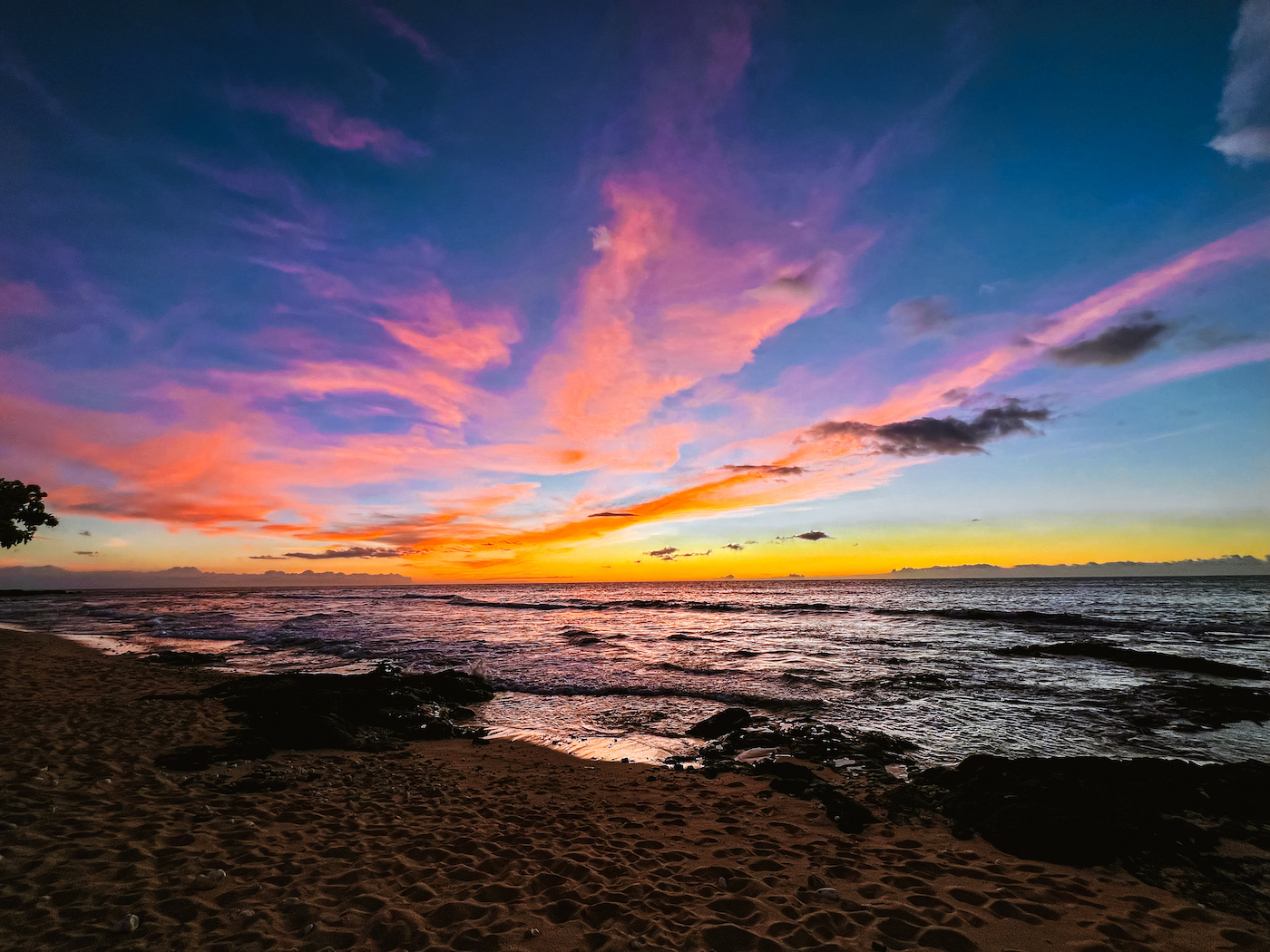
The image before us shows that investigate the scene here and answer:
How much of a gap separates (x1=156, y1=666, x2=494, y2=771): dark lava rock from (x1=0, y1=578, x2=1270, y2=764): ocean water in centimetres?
171

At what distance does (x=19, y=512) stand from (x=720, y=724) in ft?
148

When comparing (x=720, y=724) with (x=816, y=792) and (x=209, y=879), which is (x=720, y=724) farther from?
(x=209, y=879)

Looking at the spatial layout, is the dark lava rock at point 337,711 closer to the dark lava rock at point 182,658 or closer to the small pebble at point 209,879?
the small pebble at point 209,879

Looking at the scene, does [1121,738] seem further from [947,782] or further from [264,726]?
[264,726]

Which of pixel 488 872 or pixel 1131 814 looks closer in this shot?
pixel 488 872

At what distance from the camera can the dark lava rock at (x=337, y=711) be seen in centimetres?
1170

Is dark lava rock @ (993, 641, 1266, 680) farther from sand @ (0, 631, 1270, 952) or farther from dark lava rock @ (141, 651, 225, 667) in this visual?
dark lava rock @ (141, 651, 225, 667)

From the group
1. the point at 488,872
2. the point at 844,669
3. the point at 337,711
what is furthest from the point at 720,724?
the point at 844,669

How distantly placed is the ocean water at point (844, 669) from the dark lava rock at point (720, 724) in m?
0.66

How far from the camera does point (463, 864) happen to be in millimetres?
6820

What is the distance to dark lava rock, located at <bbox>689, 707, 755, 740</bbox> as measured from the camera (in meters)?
14.9

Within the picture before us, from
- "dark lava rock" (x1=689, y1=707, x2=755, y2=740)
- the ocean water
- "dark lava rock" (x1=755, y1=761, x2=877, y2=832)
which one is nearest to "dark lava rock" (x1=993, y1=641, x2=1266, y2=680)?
the ocean water

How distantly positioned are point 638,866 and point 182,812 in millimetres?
6759

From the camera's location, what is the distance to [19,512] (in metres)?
32.7
